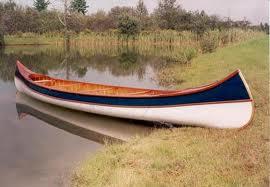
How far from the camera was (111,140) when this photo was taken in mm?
9227

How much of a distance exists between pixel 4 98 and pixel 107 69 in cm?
980

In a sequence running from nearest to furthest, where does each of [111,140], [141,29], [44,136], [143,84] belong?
[111,140]
[44,136]
[143,84]
[141,29]

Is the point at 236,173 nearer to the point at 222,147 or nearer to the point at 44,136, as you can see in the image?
the point at 222,147

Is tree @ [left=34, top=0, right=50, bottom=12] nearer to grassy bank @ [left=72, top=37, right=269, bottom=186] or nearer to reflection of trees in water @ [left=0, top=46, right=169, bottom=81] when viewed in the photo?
reflection of trees in water @ [left=0, top=46, right=169, bottom=81]

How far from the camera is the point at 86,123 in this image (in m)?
10.9

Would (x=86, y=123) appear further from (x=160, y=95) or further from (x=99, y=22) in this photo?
(x=99, y=22)

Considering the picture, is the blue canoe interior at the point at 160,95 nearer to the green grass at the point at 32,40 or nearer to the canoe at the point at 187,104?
the canoe at the point at 187,104

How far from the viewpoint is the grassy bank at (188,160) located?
5719mm

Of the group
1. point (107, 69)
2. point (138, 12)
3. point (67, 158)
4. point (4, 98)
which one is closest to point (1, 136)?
point (67, 158)

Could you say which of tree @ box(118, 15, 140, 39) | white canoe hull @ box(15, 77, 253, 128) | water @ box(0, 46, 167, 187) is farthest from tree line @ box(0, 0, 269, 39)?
white canoe hull @ box(15, 77, 253, 128)

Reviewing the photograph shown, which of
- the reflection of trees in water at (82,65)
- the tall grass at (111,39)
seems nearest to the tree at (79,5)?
the tall grass at (111,39)

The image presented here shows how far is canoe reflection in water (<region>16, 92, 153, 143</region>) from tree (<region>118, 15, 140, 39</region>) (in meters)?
31.2

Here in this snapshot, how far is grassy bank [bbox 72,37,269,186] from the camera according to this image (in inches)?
225

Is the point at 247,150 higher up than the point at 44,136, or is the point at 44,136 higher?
the point at 247,150
